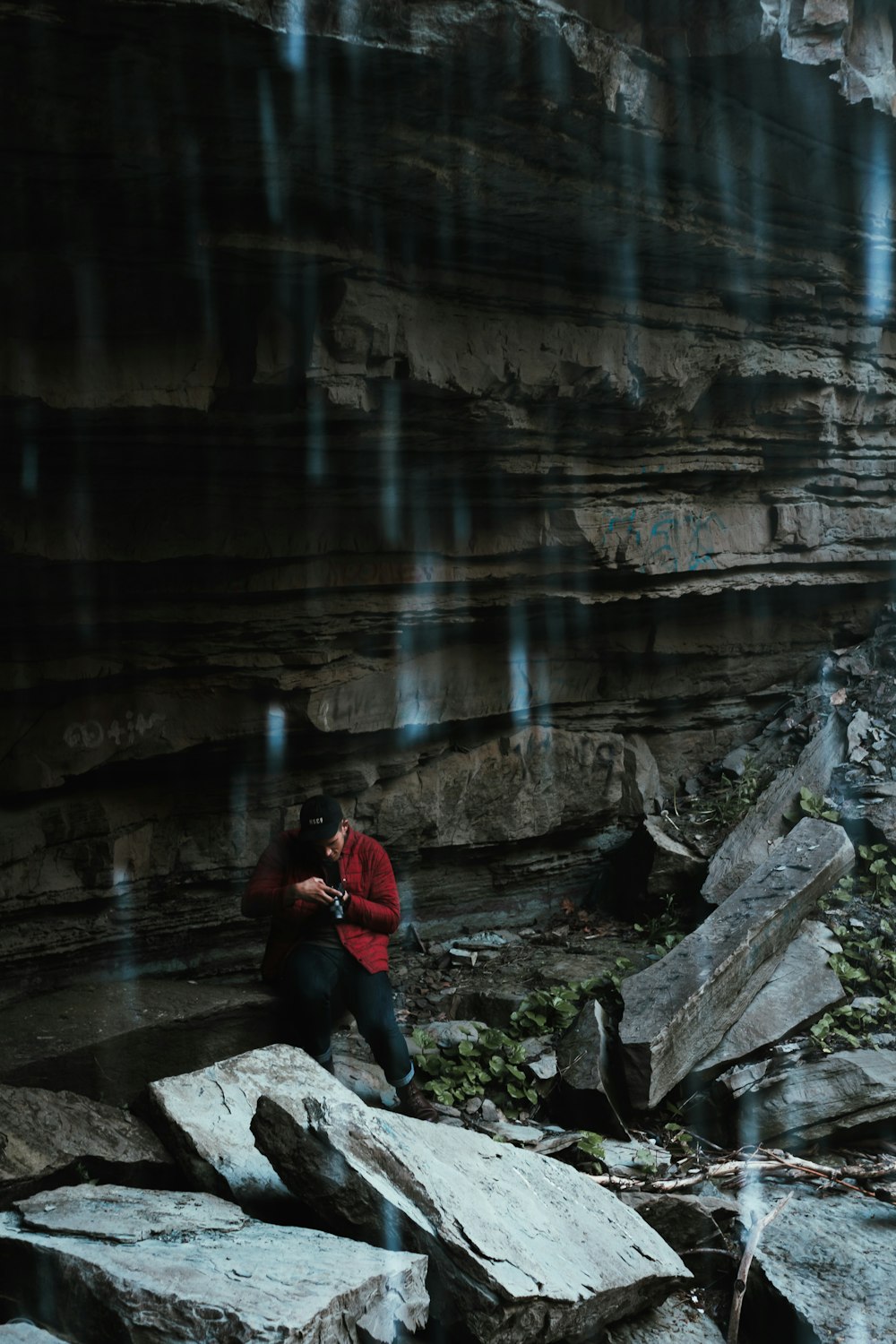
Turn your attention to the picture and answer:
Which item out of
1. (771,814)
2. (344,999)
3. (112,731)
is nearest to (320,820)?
(344,999)

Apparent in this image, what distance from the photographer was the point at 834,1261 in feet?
11.3

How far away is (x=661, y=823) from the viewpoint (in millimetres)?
6809

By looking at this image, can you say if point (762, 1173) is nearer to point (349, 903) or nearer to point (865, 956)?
point (865, 956)

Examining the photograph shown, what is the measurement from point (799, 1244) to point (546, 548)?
12.0 feet

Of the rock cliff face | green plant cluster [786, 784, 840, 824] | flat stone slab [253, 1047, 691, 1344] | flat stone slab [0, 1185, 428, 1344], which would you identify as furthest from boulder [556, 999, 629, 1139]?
green plant cluster [786, 784, 840, 824]

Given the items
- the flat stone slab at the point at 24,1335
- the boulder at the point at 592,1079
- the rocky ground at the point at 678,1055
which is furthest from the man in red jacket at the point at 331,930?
the flat stone slab at the point at 24,1335

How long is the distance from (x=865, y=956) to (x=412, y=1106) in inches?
101

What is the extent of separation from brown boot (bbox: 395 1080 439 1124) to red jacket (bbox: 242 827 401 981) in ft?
1.64

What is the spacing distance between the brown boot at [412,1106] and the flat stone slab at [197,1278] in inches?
49.5

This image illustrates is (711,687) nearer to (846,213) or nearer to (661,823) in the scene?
(661,823)

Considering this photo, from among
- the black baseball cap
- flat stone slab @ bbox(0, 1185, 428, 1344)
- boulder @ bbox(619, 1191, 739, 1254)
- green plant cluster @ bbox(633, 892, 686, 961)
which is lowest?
boulder @ bbox(619, 1191, 739, 1254)

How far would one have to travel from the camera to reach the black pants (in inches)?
167

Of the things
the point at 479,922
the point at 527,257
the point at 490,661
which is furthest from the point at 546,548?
the point at 479,922

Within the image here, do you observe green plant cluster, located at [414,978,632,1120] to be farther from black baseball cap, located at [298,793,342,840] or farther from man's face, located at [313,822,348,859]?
black baseball cap, located at [298,793,342,840]
